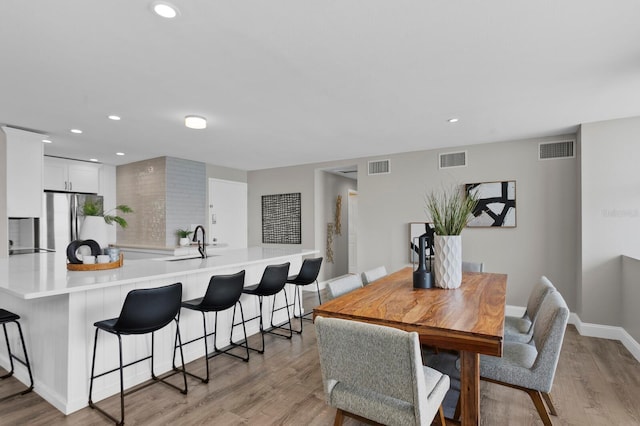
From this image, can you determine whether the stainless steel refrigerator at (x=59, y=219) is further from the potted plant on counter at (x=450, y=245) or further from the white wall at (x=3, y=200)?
the potted plant on counter at (x=450, y=245)

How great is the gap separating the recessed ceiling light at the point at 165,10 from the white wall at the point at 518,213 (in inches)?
162

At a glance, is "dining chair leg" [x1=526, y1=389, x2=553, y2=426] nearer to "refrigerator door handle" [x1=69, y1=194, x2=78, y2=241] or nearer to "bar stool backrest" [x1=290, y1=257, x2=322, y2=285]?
"bar stool backrest" [x1=290, y1=257, x2=322, y2=285]

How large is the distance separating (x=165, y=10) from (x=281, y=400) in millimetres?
2554

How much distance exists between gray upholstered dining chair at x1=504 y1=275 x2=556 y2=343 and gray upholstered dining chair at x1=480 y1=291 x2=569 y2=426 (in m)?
0.35

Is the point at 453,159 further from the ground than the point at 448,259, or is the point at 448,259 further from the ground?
the point at 453,159

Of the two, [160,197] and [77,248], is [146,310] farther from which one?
[160,197]

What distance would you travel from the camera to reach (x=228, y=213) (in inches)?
262

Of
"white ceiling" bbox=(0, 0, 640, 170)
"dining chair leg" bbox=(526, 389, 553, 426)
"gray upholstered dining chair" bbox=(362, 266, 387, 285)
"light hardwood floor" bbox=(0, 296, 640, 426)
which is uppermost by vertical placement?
"white ceiling" bbox=(0, 0, 640, 170)

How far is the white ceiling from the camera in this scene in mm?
1794

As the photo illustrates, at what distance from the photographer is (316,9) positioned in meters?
1.75

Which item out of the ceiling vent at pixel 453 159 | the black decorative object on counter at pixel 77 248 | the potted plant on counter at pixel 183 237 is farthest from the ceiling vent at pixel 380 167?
the black decorative object on counter at pixel 77 248

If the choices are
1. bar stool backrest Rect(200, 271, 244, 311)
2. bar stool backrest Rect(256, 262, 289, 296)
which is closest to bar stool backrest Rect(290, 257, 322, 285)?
bar stool backrest Rect(256, 262, 289, 296)

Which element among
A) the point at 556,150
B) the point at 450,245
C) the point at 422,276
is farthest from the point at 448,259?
the point at 556,150

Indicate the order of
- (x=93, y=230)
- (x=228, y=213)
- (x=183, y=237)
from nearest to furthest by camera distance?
(x=93, y=230) < (x=183, y=237) < (x=228, y=213)
